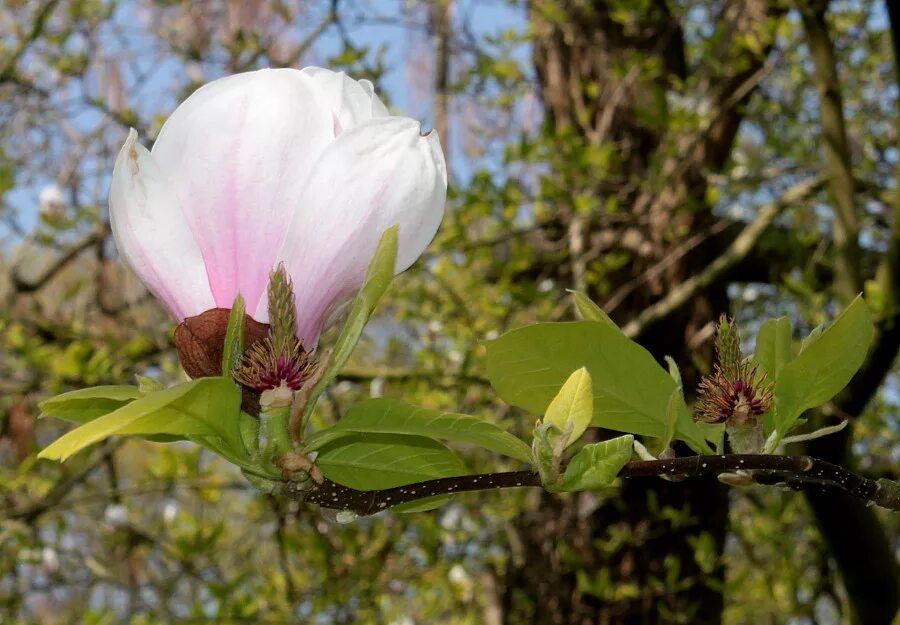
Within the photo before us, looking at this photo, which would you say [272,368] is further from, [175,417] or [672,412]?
[672,412]

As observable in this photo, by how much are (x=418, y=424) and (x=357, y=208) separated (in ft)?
0.34

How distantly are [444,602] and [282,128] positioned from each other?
2.73m

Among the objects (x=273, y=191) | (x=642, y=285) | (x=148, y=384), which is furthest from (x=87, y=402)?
(x=642, y=285)

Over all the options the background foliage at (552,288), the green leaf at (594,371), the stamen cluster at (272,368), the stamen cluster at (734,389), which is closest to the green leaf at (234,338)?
the stamen cluster at (272,368)

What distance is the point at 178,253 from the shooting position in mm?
454

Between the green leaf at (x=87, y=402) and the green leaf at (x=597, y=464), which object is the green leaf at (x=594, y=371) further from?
the green leaf at (x=87, y=402)

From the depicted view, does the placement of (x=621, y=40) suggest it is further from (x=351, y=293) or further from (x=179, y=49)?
(x=351, y=293)

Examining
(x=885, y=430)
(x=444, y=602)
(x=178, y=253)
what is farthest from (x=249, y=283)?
(x=444, y=602)

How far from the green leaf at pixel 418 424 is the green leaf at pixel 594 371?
4 centimetres

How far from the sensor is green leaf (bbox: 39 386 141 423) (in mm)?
410

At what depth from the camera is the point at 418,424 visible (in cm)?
41

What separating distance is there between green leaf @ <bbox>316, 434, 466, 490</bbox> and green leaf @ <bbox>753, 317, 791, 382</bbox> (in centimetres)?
17

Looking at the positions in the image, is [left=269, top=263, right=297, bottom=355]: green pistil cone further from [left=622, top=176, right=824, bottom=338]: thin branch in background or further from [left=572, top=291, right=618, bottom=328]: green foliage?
[left=622, top=176, right=824, bottom=338]: thin branch in background

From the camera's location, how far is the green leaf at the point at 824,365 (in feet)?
1.47
